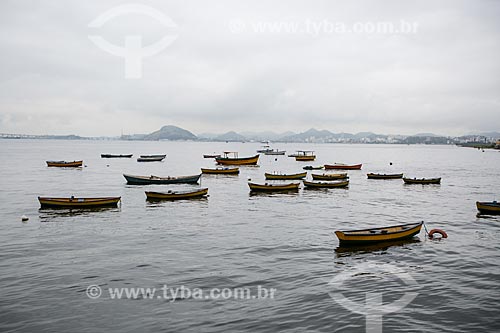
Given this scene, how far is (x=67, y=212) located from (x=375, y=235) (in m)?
29.2

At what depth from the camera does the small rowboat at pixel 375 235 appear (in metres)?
26.3

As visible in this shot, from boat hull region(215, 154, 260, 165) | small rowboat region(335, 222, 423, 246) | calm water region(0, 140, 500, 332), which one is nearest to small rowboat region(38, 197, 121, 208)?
calm water region(0, 140, 500, 332)

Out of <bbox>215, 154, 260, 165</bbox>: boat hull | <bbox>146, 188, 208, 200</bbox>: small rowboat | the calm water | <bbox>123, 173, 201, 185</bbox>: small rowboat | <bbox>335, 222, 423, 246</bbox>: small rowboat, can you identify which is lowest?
the calm water

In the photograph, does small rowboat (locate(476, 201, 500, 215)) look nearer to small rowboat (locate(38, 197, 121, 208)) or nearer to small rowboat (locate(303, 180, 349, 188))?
small rowboat (locate(303, 180, 349, 188))

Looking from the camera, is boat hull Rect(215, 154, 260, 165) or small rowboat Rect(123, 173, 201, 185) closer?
small rowboat Rect(123, 173, 201, 185)

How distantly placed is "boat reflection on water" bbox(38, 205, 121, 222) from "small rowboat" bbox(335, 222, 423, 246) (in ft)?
79.9

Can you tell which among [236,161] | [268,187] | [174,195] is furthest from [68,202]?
[236,161]

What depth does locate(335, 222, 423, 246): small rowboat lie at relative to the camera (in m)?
26.3

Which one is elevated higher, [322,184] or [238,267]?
[322,184]

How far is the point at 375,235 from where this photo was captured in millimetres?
26875

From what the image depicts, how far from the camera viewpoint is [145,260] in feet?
75.7

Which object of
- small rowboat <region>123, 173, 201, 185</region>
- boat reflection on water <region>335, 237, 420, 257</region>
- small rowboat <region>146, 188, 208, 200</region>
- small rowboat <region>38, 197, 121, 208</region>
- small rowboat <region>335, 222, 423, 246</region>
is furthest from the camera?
small rowboat <region>123, 173, 201, 185</region>

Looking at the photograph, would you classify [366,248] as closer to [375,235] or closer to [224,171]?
[375,235]

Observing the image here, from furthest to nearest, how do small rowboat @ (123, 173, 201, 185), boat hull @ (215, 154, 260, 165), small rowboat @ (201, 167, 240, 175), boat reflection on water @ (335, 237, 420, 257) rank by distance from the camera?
boat hull @ (215, 154, 260, 165) → small rowboat @ (201, 167, 240, 175) → small rowboat @ (123, 173, 201, 185) → boat reflection on water @ (335, 237, 420, 257)
